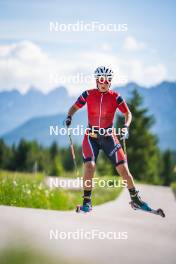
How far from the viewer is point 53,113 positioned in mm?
9500

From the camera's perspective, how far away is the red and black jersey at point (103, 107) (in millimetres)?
5957

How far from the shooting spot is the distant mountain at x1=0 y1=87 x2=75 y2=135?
298 inches

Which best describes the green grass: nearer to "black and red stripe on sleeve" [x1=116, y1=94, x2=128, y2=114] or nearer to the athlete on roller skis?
the athlete on roller skis

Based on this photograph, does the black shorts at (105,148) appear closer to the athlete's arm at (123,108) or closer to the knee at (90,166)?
the knee at (90,166)

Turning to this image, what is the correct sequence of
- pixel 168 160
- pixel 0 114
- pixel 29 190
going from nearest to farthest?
pixel 0 114 → pixel 29 190 → pixel 168 160

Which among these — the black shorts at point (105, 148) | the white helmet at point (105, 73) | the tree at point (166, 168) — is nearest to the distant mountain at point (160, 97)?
the white helmet at point (105, 73)

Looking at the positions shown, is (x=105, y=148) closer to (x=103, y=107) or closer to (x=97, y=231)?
(x=103, y=107)

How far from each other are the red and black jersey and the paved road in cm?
127

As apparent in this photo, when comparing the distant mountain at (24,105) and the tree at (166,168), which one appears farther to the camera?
the tree at (166,168)

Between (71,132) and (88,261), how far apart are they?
137cm

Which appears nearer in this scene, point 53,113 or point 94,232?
point 94,232

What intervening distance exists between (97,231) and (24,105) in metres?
3.67
